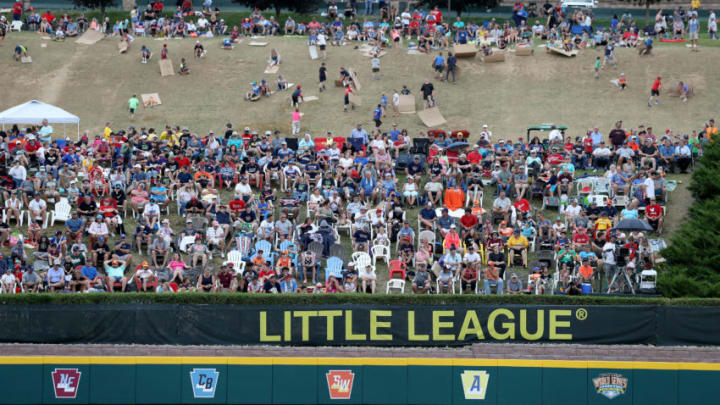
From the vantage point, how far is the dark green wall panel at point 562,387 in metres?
20.9

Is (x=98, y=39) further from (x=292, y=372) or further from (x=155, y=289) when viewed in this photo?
(x=292, y=372)

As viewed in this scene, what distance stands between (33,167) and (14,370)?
13.2 m

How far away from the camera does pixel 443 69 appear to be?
43000 mm

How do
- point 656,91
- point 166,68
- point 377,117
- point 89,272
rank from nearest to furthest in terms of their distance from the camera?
1. point 89,272
2. point 377,117
3. point 656,91
4. point 166,68

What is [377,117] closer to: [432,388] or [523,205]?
[523,205]

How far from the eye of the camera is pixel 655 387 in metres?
20.9

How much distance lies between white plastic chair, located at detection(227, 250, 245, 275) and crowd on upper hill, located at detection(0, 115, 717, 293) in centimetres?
4

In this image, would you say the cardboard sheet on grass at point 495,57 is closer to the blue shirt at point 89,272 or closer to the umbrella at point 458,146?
the umbrella at point 458,146

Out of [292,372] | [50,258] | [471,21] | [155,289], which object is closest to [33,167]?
[50,258]

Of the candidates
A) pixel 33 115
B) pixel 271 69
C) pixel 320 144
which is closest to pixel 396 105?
pixel 271 69

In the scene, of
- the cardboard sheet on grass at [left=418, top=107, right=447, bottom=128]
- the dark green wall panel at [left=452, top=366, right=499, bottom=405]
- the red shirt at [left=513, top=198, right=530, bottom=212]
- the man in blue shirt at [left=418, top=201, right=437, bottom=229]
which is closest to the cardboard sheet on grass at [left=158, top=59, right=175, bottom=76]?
the cardboard sheet on grass at [left=418, top=107, right=447, bottom=128]

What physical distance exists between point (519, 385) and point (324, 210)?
9.15 meters

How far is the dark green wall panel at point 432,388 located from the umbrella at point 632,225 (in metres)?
7.49

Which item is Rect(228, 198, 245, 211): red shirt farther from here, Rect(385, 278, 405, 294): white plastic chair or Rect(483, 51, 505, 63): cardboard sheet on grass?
Rect(483, 51, 505, 63): cardboard sheet on grass
